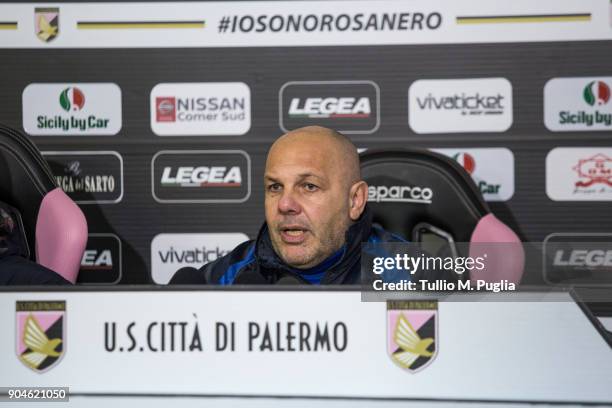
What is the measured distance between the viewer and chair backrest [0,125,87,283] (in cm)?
208

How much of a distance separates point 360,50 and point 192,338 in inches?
88.2

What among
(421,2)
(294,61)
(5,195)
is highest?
(421,2)

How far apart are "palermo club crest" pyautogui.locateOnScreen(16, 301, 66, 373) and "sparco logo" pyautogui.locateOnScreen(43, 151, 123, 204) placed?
2.19 metres

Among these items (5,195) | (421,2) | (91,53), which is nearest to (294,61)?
(421,2)

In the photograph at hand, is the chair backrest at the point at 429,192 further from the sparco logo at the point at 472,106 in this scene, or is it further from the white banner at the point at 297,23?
the white banner at the point at 297,23

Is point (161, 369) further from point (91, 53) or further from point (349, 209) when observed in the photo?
point (91, 53)

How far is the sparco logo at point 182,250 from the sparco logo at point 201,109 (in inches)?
16.3

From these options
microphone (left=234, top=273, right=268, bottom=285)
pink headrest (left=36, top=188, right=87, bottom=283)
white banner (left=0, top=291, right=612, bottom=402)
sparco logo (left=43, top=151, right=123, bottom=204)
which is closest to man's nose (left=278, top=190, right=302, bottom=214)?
microphone (left=234, top=273, right=268, bottom=285)

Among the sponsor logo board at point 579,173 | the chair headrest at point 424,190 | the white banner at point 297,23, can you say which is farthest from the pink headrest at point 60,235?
the sponsor logo board at point 579,173

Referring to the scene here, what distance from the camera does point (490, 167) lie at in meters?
3.01

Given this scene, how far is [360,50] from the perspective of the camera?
9.86 ft

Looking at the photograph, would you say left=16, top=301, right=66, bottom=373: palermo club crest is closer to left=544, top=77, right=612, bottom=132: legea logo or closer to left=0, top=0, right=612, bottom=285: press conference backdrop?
left=0, top=0, right=612, bottom=285: press conference backdrop

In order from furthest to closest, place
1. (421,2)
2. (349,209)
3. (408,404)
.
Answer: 1. (421,2)
2. (349,209)
3. (408,404)

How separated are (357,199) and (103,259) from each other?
1831 millimetres
